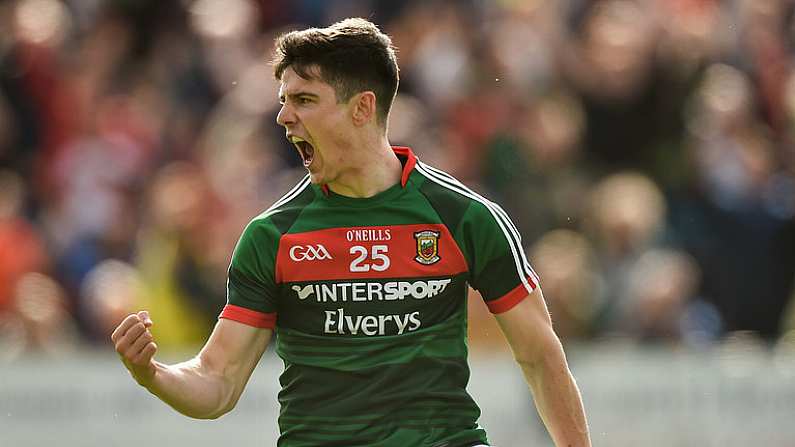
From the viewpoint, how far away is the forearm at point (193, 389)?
625 cm

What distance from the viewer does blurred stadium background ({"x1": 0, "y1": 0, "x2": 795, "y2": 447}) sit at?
11.0 metres

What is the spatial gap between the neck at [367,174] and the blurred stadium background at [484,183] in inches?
168

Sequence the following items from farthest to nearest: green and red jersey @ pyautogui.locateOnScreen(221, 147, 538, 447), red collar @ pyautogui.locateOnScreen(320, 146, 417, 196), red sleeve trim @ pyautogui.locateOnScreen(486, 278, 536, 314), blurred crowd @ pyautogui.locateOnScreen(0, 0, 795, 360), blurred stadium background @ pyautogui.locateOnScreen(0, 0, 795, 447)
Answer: blurred crowd @ pyautogui.locateOnScreen(0, 0, 795, 360)
blurred stadium background @ pyautogui.locateOnScreen(0, 0, 795, 447)
red collar @ pyautogui.locateOnScreen(320, 146, 417, 196)
red sleeve trim @ pyautogui.locateOnScreen(486, 278, 536, 314)
green and red jersey @ pyautogui.locateOnScreen(221, 147, 538, 447)

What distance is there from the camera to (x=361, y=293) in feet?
21.1

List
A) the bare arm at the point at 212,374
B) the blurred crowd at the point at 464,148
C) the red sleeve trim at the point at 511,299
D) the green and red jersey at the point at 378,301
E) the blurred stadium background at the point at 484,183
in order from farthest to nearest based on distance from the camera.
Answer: the blurred crowd at the point at 464,148
the blurred stadium background at the point at 484,183
the red sleeve trim at the point at 511,299
the green and red jersey at the point at 378,301
the bare arm at the point at 212,374

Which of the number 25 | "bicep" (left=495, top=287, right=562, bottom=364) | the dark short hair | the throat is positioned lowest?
"bicep" (left=495, top=287, right=562, bottom=364)

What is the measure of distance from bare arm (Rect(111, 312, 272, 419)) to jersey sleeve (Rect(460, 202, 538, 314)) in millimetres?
880

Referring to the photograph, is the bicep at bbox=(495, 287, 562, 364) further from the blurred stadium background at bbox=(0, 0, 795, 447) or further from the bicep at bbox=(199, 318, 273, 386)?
the blurred stadium background at bbox=(0, 0, 795, 447)

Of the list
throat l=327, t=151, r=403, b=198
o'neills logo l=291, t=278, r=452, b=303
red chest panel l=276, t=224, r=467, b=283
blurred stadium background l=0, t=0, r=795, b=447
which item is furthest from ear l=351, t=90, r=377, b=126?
blurred stadium background l=0, t=0, r=795, b=447

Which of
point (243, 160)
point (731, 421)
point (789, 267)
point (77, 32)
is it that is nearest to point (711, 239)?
point (789, 267)

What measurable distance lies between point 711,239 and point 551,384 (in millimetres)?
6010

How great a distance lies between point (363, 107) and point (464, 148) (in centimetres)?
605

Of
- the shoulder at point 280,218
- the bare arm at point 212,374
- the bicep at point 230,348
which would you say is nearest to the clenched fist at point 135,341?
the bare arm at point 212,374

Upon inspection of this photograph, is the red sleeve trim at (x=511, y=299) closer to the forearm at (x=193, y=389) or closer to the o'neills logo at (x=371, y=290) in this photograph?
the o'neills logo at (x=371, y=290)
